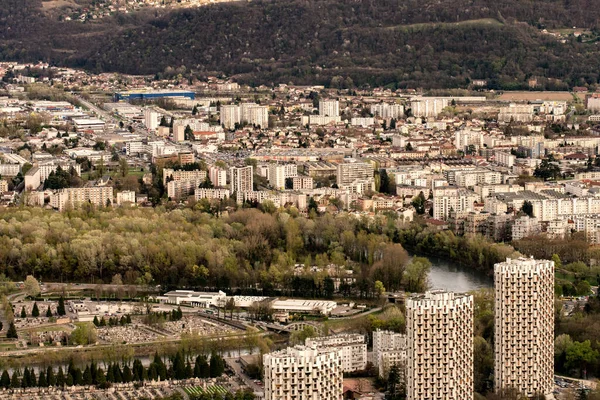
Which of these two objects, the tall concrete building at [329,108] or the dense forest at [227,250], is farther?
the tall concrete building at [329,108]

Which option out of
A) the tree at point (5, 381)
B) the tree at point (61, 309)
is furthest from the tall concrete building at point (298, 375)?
the tree at point (61, 309)

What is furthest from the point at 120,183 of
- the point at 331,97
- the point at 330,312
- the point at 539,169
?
the point at 331,97

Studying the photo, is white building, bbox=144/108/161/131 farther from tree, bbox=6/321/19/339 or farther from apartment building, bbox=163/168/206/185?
tree, bbox=6/321/19/339

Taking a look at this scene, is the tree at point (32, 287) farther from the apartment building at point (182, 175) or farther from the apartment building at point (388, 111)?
the apartment building at point (388, 111)

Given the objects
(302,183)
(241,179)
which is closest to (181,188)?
(241,179)

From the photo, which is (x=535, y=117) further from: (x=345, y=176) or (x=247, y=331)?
(x=247, y=331)

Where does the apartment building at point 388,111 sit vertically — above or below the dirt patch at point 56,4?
below
